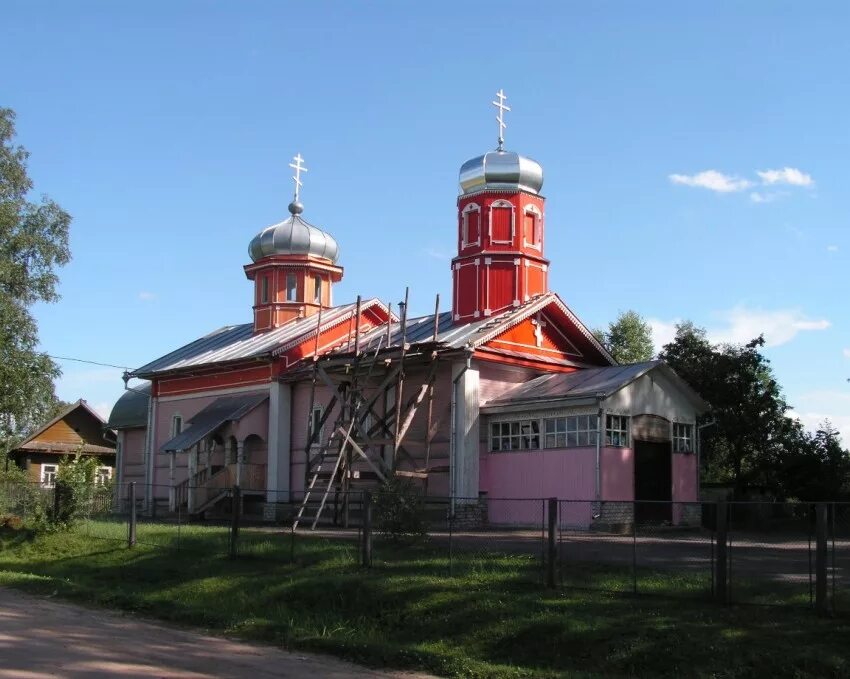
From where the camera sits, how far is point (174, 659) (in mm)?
11602

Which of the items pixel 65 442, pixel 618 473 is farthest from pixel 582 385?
pixel 65 442

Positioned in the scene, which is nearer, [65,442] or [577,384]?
[577,384]

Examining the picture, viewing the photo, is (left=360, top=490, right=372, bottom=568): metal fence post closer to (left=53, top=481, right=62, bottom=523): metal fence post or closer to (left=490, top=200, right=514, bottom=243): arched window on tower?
(left=53, top=481, right=62, bottom=523): metal fence post

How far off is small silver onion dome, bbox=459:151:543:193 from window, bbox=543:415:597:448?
8.20 metres

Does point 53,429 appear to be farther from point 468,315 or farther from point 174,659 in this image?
point 174,659

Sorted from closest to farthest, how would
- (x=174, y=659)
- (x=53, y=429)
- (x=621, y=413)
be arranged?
1. (x=174, y=659)
2. (x=621, y=413)
3. (x=53, y=429)

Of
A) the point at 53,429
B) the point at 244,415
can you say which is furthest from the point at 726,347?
the point at 53,429

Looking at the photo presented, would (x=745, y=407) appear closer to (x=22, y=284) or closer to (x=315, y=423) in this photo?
(x=315, y=423)

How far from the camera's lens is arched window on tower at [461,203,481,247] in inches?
1181

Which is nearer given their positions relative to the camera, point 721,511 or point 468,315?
point 721,511

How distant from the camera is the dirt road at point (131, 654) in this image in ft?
35.1

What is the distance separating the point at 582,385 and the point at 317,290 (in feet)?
45.5

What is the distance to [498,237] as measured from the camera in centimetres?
2977

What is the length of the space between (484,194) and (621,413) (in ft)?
28.0
